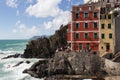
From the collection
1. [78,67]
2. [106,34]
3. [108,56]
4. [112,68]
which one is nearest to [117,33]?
[106,34]

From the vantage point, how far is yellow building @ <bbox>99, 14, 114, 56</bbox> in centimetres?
7106

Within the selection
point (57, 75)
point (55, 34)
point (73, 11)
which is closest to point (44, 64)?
point (57, 75)

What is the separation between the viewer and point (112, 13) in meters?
70.8

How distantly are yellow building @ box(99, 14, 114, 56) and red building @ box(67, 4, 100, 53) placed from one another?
95cm

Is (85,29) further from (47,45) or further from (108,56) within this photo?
(47,45)

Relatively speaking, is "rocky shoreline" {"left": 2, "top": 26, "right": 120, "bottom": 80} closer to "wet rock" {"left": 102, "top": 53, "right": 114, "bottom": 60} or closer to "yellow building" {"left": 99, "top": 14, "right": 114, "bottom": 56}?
"wet rock" {"left": 102, "top": 53, "right": 114, "bottom": 60}

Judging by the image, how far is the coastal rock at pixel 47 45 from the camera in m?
105

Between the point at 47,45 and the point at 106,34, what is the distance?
4084 cm

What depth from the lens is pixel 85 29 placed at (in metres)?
73.4

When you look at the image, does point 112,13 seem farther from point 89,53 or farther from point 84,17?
point 89,53

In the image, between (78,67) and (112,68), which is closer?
(112,68)

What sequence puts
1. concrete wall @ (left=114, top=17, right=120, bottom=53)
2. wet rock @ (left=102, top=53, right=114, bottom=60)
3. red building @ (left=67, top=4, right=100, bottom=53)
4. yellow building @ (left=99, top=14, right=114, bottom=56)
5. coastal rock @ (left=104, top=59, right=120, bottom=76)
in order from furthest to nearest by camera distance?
red building @ (left=67, top=4, right=100, bottom=53) < yellow building @ (left=99, top=14, right=114, bottom=56) < concrete wall @ (left=114, top=17, right=120, bottom=53) < wet rock @ (left=102, top=53, right=114, bottom=60) < coastal rock @ (left=104, top=59, right=120, bottom=76)

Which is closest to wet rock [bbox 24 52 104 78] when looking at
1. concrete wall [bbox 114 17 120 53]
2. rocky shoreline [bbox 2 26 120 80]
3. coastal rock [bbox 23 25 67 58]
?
rocky shoreline [bbox 2 26 120 80]

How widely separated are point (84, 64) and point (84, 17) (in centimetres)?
1228
